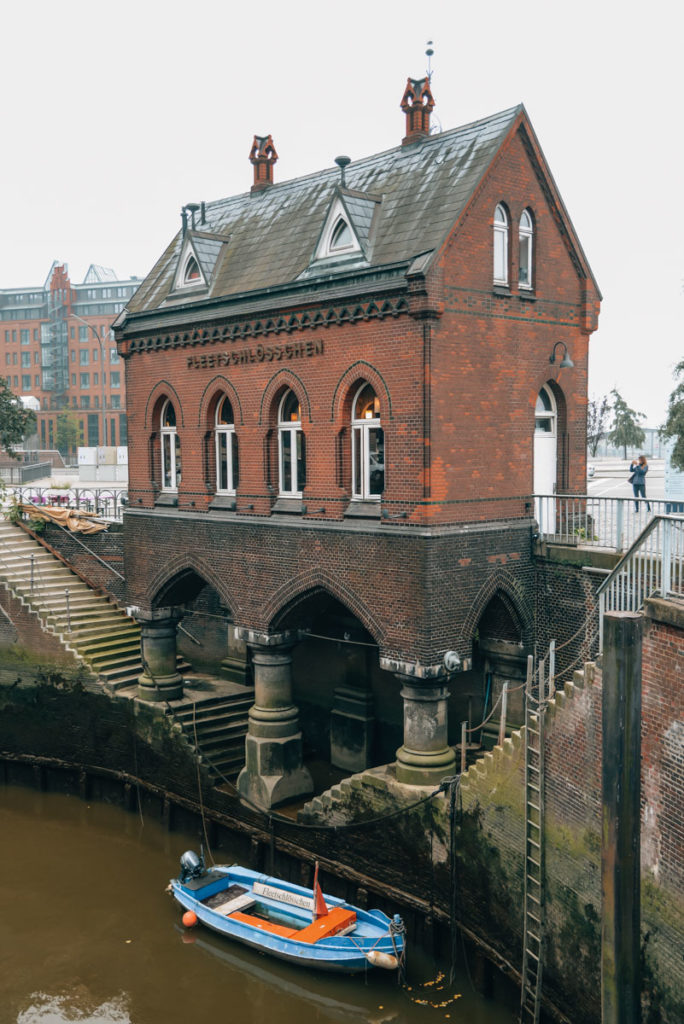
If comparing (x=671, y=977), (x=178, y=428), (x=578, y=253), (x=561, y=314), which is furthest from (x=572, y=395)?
(x=671, y=977)

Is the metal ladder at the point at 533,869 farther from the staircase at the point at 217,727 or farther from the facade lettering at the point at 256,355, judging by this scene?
the staircase at the point at 217,727

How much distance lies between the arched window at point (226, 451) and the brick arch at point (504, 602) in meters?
6.44

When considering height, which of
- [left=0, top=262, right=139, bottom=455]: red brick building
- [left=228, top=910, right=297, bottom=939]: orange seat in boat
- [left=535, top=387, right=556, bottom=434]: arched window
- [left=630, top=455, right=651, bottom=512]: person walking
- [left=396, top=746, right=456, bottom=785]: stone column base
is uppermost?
[left=0, top=262, right=139, bottom=455]: red brick building

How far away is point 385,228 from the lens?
18.0 meters

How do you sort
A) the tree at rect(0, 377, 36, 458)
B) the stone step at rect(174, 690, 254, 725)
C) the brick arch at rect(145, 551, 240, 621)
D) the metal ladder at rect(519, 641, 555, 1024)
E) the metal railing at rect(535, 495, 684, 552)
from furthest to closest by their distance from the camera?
the tree at rect(0, 377, 36, 458) → the stone step at rect(174, 690, 254, 725) → the brick arch at rect(145, 551, 240, 621) → the metal railing at rect(535, 495, 684, 552) → the metal ladder at rect(519, 641, 555, 1024)

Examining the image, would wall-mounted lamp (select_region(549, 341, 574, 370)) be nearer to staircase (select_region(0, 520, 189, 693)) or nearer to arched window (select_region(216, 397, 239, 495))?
arched window (select_region(216, 397, 239, 495))

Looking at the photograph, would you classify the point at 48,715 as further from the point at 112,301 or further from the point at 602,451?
the point at 112,301

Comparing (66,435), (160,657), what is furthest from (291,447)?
(66,435)

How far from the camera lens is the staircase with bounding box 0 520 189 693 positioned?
24.3m

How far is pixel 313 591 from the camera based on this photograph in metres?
18.8

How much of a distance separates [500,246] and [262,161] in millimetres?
8650

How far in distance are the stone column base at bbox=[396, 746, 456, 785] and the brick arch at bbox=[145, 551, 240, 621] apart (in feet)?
17.0

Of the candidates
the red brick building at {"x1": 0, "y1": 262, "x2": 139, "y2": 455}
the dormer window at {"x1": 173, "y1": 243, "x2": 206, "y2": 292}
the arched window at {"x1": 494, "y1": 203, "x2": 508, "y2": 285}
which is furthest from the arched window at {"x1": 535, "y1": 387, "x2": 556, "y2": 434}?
the red brick building at {"x1": 0, "y1": 262, "x2": 139, "y2": 455}

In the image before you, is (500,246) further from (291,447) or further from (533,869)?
(533,869)
